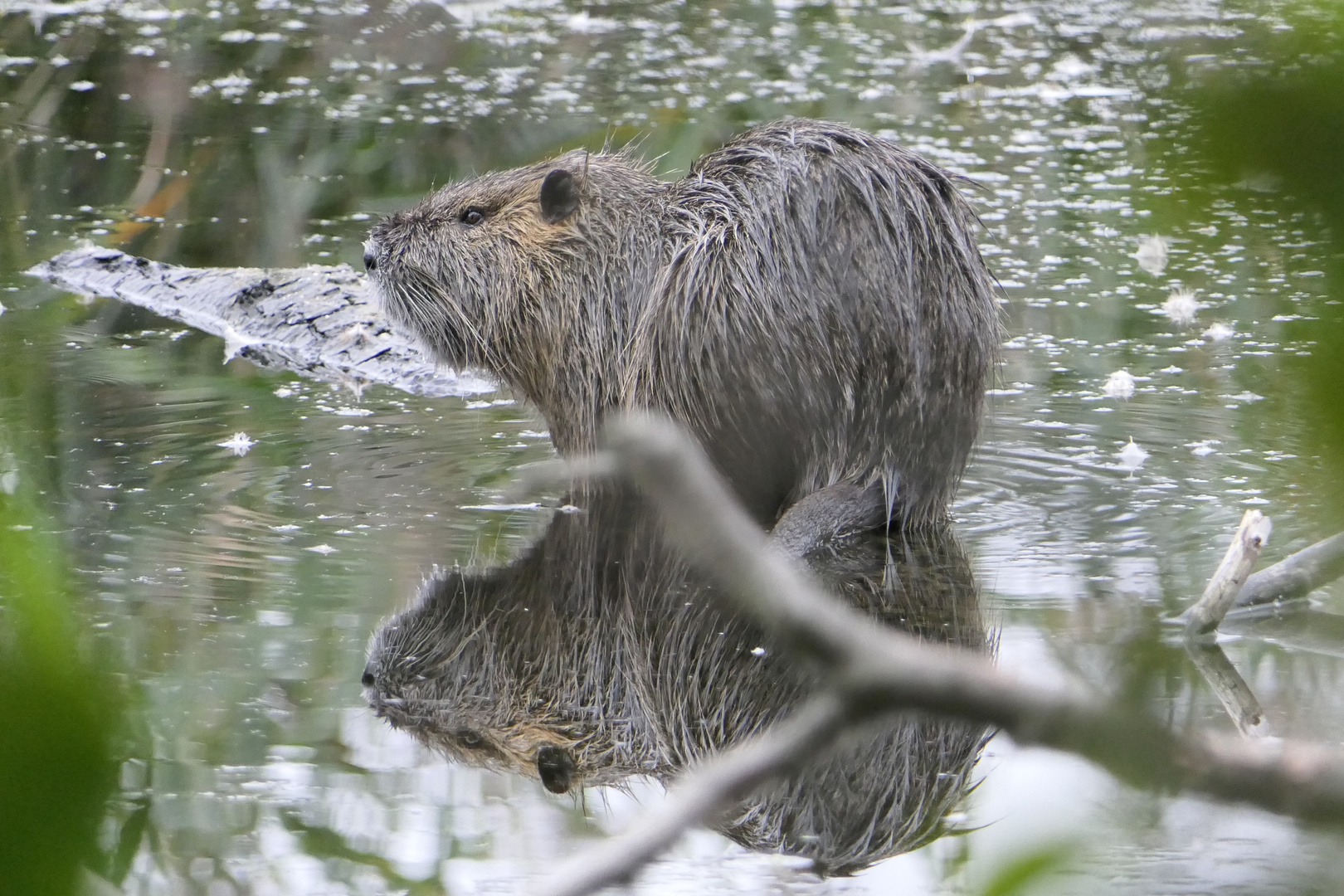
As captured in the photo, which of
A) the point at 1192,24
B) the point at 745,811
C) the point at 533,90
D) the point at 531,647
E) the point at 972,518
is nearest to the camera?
the point at 1192,24

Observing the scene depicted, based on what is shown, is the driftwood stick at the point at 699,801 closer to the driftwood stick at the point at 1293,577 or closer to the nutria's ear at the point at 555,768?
the nutria's ear at the point at 555,768

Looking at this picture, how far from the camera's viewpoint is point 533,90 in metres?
7.05

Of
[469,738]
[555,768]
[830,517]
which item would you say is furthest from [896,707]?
[830,517]

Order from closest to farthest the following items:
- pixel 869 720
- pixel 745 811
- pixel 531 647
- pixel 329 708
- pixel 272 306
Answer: pixel 869 720
pixel 745 811
pixel 329 708
pixel 531 647
pixel 272 306

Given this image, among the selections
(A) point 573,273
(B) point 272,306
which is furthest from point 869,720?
(B) point 272,306

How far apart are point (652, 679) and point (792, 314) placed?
0.82m

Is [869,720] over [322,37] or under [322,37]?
over

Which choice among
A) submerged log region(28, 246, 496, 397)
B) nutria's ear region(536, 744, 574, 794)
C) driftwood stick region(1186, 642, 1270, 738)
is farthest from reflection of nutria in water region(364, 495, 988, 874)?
submerged log region(28, 246, 496, 397)

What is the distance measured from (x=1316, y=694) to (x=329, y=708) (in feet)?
5.44

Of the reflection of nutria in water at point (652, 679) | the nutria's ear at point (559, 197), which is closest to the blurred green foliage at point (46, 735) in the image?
the reflection of nutria in water at point (652, 679)

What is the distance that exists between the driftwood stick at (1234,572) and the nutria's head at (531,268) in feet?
4.46

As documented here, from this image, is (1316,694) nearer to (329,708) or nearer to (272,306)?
(329,708)

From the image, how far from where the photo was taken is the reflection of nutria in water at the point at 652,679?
78.4 inches

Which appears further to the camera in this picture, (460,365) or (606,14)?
(606,14)
